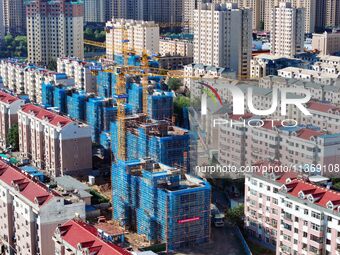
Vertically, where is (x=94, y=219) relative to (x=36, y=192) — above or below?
below

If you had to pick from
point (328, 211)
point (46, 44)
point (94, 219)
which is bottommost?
point (94, 219)

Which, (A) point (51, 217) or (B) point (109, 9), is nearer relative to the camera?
(A) point (51, 217)

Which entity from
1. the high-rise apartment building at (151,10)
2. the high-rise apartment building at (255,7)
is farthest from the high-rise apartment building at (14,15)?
the high-rise apartment building at (255,7)

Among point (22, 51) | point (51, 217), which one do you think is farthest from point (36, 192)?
point (22, 51)

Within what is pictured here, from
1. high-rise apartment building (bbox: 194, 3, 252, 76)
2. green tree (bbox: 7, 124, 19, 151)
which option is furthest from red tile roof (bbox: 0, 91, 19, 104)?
high-rise apartment building (bbox: 194, 3, 252, 76)

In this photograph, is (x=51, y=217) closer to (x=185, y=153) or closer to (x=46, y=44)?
(x=185, y=153)

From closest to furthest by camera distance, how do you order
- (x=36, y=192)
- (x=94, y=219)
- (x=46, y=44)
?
(x=36, y=192) → (x=94, y=219) → (x=46, y=44)
